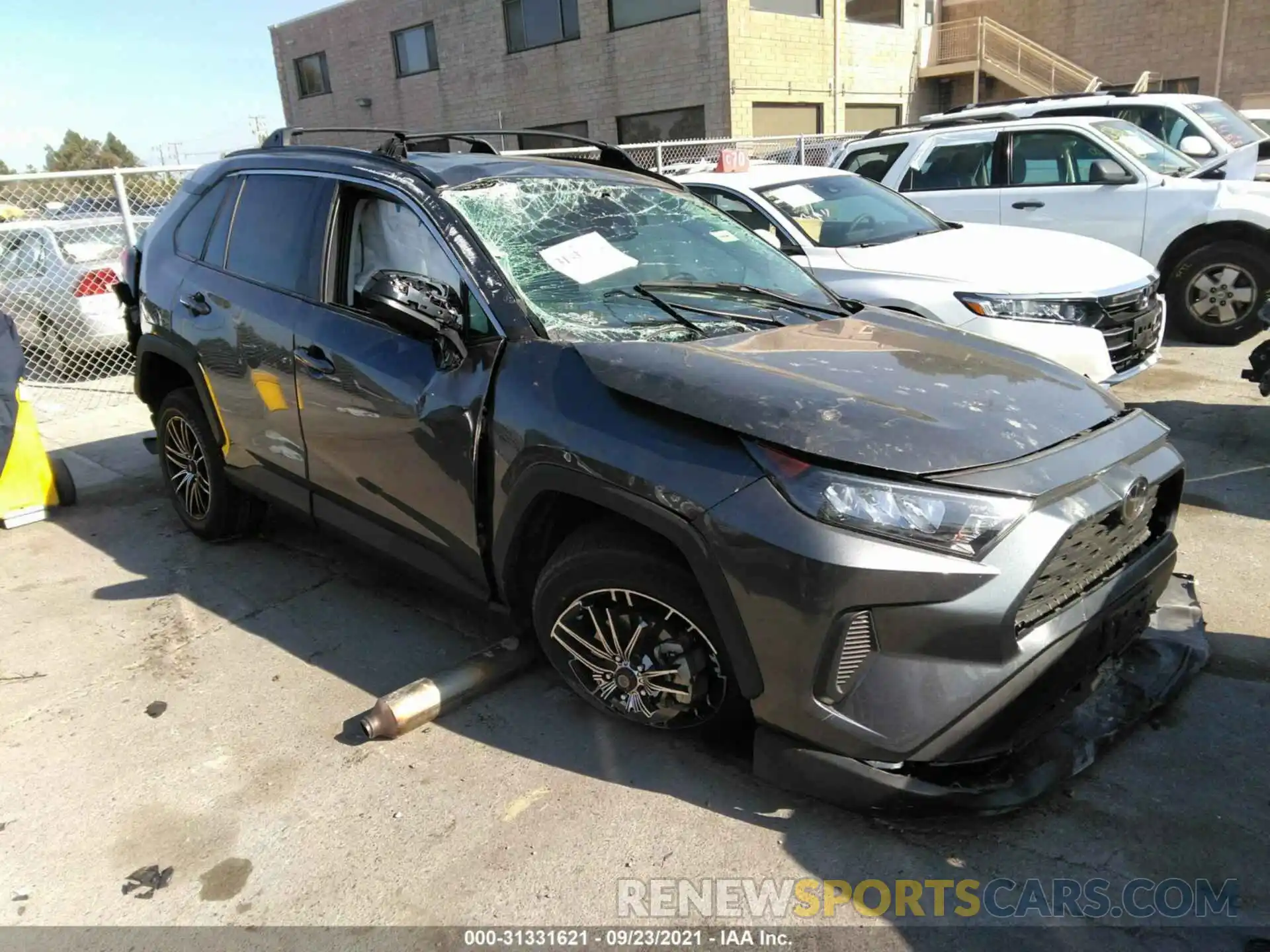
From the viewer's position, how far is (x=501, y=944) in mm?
2301

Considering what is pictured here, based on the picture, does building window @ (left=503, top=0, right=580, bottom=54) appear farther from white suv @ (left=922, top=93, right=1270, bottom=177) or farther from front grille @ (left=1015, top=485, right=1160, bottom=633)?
front grille @ (left=1015, top=485, right=1160, bottom=633)

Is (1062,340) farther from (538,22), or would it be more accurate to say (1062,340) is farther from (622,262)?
(538,22)

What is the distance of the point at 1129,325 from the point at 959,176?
144 inches

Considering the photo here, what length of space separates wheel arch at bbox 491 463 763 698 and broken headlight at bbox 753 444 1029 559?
1.04ft

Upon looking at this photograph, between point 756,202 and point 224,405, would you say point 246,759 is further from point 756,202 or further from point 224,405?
point 756,202

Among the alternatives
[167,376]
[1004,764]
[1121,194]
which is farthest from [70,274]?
[1121,194]

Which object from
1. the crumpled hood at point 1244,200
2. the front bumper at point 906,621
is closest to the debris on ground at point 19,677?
the front bumper at point 906,621

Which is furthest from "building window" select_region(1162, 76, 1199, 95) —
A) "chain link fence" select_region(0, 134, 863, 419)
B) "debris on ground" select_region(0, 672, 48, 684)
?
"debris on ground" select_region(0, 672, 48, 684)

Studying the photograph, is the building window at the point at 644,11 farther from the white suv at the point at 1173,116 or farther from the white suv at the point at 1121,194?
the white suv at the point at 1121,194

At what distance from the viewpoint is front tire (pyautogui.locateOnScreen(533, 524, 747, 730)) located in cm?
261

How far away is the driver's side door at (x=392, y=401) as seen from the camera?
3084 mm

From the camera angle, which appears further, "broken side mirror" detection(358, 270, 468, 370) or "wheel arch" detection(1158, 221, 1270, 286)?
"wheel arch" detection(1158, 221, 1270, 286)

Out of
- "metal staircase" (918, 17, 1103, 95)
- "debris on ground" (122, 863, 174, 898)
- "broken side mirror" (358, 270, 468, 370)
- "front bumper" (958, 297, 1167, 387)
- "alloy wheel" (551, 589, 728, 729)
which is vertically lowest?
"debris on ground" (122, 863, 174, 898)

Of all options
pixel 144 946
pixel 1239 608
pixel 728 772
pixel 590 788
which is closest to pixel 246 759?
pixel 144 946
